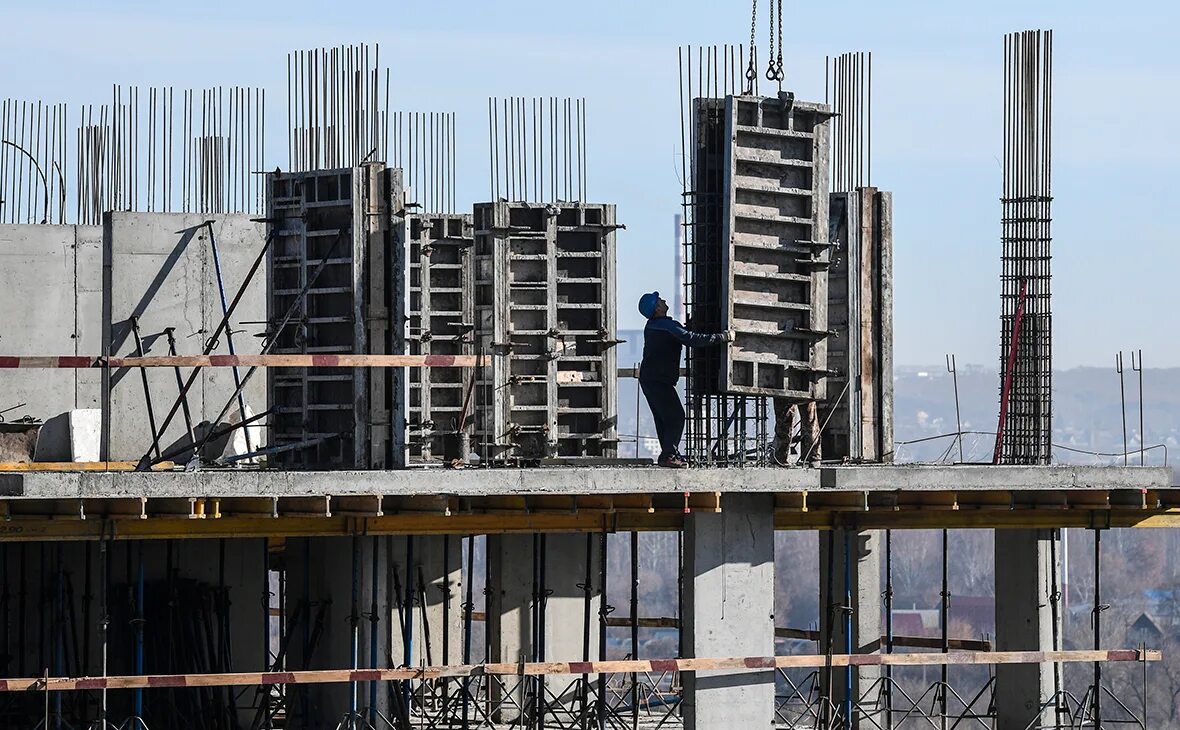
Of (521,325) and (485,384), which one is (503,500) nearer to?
(485,384)

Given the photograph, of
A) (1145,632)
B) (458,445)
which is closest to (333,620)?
(458,445)

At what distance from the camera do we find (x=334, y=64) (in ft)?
70.3

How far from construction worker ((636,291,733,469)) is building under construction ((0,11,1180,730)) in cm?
48

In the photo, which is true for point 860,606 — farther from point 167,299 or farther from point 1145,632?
point 1145,632

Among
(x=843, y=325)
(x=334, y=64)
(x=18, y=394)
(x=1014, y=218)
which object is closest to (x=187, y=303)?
(x=18, y=394)

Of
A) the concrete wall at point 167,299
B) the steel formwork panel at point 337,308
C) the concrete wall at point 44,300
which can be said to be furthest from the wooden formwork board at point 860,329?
the concrete wall at point 44,300

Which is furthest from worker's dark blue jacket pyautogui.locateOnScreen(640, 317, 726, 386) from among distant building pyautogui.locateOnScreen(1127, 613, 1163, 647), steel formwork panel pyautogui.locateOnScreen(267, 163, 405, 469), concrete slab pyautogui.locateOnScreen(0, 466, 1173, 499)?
distant building pyautogui.locateOnScreen(1127, 613, 1163, 647)

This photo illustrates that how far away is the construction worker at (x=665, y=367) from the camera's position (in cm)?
1952

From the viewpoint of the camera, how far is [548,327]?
24656 mm

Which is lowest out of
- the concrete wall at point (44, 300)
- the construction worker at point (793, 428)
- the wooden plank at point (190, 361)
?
the construction worker at point (793, 428)

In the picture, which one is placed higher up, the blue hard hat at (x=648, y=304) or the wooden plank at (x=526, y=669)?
the blue hard hat at (x=648, y=304)

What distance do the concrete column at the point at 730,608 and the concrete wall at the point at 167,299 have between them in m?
7.27

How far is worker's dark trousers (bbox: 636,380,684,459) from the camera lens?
1977cm

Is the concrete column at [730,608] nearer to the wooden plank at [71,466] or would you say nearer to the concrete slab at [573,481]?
the concrete slab at [573,481]
